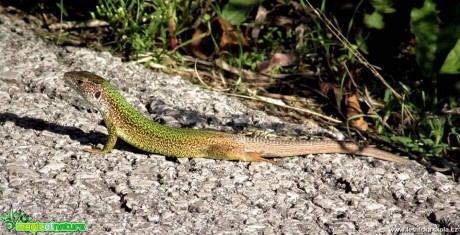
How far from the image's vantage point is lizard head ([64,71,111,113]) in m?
4.79

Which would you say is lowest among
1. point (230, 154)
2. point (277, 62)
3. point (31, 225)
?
point (31, 225)

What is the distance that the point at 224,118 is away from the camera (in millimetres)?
5195

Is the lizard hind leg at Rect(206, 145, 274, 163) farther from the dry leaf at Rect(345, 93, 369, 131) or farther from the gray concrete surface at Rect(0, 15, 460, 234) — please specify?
the dry leaf at Rect(345, 93, 369, 131)

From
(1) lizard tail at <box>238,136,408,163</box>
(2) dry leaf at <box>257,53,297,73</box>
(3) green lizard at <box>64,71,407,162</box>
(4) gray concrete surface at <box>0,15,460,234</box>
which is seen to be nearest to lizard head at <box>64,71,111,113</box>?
(3) green lizard at <box>64,71,407,162</box>

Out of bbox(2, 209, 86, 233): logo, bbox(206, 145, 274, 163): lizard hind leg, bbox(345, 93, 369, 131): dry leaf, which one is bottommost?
bbox(2, 209, 86, 233): logo

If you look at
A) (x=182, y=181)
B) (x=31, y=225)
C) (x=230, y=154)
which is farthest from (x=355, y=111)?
(x=31, y=225)

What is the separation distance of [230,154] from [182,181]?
0.47 m

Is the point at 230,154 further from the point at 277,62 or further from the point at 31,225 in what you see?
the point at 277,62

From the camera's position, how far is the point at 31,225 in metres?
3.65

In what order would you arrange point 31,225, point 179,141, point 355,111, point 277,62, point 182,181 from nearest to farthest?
point 31,225 < point 182,181 < point 179,141 < point 355,111 < point 277,62

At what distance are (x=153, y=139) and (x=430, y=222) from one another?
177cm

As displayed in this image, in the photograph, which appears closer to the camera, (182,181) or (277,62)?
(182,181)

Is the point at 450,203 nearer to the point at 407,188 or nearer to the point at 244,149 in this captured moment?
the point at 407,188

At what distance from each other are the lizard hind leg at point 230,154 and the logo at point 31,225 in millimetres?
1167
